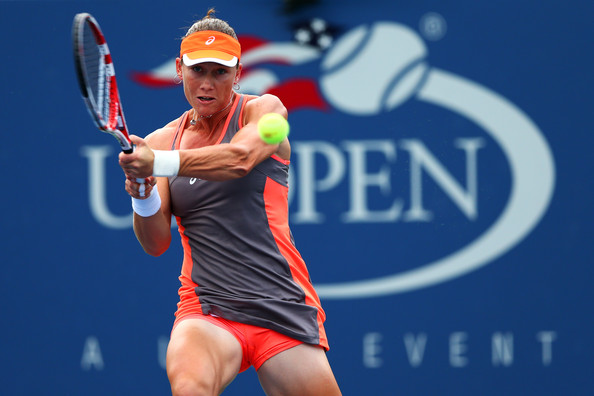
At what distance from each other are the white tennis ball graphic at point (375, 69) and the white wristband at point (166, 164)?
218cm

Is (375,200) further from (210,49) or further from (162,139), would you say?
(210,49)

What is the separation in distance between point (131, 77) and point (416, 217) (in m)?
1.80

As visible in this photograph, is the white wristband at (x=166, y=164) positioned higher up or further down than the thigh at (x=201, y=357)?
higher up

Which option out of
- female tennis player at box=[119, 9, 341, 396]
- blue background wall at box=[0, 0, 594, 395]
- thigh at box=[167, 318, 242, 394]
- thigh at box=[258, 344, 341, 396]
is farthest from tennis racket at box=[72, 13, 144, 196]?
blue background wall at box=[0, 0, 594, 395]

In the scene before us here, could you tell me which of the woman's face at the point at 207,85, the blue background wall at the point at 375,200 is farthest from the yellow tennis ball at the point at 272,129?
the blue background wall at the point at 375,200

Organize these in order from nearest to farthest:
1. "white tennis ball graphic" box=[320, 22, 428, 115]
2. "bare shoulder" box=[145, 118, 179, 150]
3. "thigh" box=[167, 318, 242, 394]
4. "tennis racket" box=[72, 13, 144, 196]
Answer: "tennis racket" box=[72, 13, 144, 196] < "thigh" box=[167, 318, 242, 394] < "bare shoulder" box=[145, 118, 179, 150] < "white tennis ball graphic" box=[320, 22, 428, 115]

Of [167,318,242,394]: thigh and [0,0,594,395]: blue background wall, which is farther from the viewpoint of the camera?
[0,0,594,395]: blue background wall

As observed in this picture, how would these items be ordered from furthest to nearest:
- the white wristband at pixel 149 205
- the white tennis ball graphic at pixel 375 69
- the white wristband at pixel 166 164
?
1. the white tennis ball graphic at pixel 375 69
2. the white wristband at pixel 149 205
3. the white wristband at pixel 166 164

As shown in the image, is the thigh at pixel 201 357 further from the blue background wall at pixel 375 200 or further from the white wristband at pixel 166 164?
the blue background wall at pixel 375 200

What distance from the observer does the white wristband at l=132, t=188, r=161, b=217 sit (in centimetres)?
321

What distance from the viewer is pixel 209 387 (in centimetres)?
301

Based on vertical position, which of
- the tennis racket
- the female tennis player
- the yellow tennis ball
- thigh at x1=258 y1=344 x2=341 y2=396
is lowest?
thigh at x1=258 y1=344 x2=341 y2=396

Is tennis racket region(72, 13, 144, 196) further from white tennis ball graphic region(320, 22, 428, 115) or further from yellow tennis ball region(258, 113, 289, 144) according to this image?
white tennis ball graphic region(320, 22, 428, 115)

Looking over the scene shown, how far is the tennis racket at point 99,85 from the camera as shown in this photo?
2.73 metres
